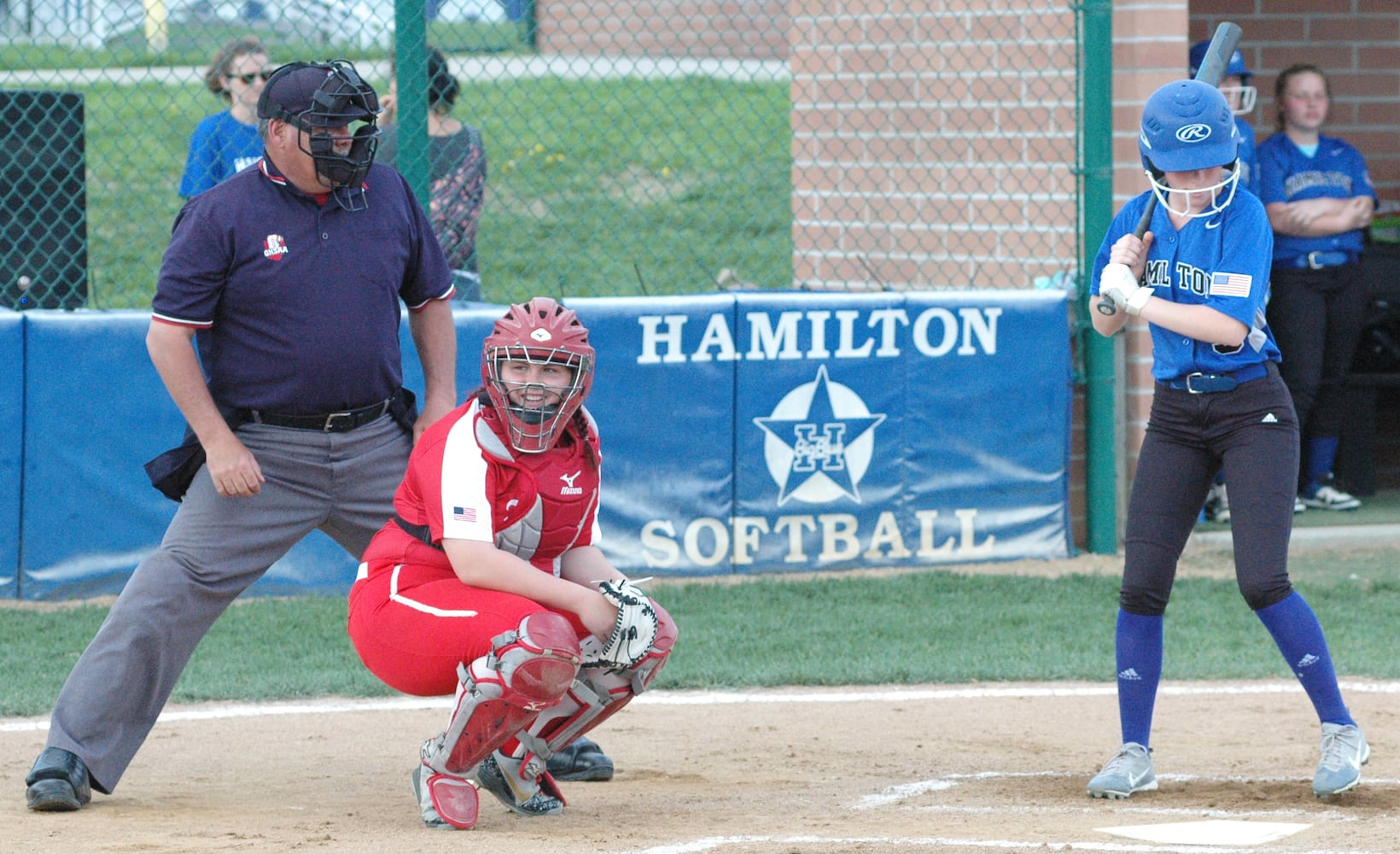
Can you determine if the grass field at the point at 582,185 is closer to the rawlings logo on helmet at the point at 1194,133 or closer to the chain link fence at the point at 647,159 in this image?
the chain link fence at the point at 647,159

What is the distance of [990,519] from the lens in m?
8.04

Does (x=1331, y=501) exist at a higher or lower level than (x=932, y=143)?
lower

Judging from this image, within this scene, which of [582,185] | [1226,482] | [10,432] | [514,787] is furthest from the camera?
[582,185]

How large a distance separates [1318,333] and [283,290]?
18.6ft

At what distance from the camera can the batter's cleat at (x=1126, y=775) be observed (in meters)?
4.50

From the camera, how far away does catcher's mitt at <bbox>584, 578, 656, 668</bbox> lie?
4172 millimetres

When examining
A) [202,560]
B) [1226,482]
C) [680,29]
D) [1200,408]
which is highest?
[680,29]

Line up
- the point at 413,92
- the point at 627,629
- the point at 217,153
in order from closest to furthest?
the point at 627,629
the point at 413,92
the point at 217,153

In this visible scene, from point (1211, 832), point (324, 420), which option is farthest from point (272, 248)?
point (1211, 832)

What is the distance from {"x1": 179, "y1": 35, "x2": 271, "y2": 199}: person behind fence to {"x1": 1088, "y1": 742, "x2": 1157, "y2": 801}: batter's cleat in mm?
→ 4729

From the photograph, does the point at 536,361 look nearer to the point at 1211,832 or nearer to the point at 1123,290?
the point at 1123,290

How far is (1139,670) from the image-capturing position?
15.1 feet

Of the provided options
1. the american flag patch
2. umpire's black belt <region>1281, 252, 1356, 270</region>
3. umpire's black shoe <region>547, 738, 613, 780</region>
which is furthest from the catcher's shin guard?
umpire's black belt <region>1281, 252, 1356, 270</region>

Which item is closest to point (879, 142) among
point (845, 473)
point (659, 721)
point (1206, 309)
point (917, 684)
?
point (845, 473)
